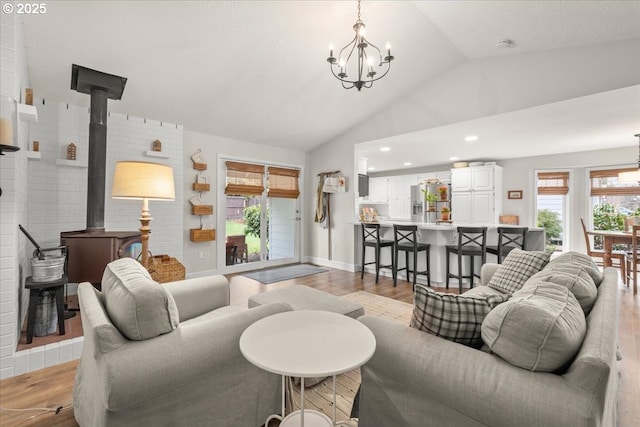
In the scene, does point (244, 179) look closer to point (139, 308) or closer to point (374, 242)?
point (374, 242)

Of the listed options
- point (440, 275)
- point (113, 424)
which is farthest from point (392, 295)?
point (113, 424)

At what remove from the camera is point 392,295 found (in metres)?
3.88

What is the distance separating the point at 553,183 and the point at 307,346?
7271mm

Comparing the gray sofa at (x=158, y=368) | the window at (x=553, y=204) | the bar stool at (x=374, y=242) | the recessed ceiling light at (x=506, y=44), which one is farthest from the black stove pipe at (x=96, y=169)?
the window at (x=553, y=204)

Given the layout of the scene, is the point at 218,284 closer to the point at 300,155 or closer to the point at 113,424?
the point at 113,424

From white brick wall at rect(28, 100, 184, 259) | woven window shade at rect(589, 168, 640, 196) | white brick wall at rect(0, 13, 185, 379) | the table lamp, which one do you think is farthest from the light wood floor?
woven window shade at rect(589, 168, 640, 196)

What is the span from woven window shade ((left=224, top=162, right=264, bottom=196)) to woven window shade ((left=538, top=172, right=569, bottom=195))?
5.92 metres

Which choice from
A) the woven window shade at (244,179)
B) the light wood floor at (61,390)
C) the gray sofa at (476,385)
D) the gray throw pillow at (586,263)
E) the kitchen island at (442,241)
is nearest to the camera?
the gray sofa at (476,385)

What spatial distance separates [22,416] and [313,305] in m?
1.75

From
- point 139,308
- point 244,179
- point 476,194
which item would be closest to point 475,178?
point 476,194

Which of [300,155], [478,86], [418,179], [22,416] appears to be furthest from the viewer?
[418,179]

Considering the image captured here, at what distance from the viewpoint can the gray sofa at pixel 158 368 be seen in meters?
1.13

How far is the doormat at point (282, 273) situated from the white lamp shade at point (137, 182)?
2463mm

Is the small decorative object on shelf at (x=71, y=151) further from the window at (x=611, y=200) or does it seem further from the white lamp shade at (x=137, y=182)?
the window at (x=611, y=200)
